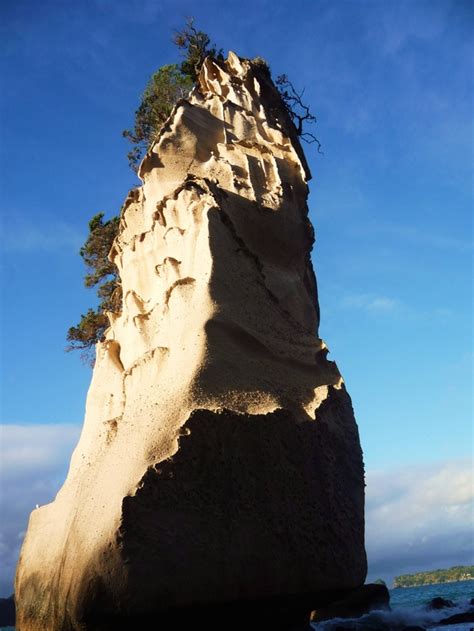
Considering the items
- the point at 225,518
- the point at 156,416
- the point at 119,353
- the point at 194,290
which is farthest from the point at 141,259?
the point at 225,518

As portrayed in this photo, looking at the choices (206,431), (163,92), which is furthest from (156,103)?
(206,431)

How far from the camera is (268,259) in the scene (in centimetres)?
1080

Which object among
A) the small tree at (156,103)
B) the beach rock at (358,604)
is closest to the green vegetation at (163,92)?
the small tree at (156,103)

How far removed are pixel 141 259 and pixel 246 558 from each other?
632cm

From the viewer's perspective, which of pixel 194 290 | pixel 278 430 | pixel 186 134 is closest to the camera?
pixel 278 430

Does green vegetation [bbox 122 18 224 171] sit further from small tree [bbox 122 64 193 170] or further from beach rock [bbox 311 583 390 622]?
beach rock [bbox 311 583 390 622]

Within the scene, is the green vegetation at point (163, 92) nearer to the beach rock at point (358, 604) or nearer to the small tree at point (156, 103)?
the small tree at point (156, 103)

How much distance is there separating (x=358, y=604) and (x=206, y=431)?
13507 millimetres

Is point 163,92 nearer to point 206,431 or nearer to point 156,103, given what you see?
point 156,103

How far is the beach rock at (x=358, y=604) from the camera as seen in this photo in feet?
55.1

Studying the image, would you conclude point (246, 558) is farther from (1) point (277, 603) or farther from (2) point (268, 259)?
(2) point (268, 259)

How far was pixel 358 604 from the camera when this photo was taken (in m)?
17.8

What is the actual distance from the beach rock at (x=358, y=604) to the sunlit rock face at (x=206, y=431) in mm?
9443

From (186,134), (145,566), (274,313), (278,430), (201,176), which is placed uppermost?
(186,134)
